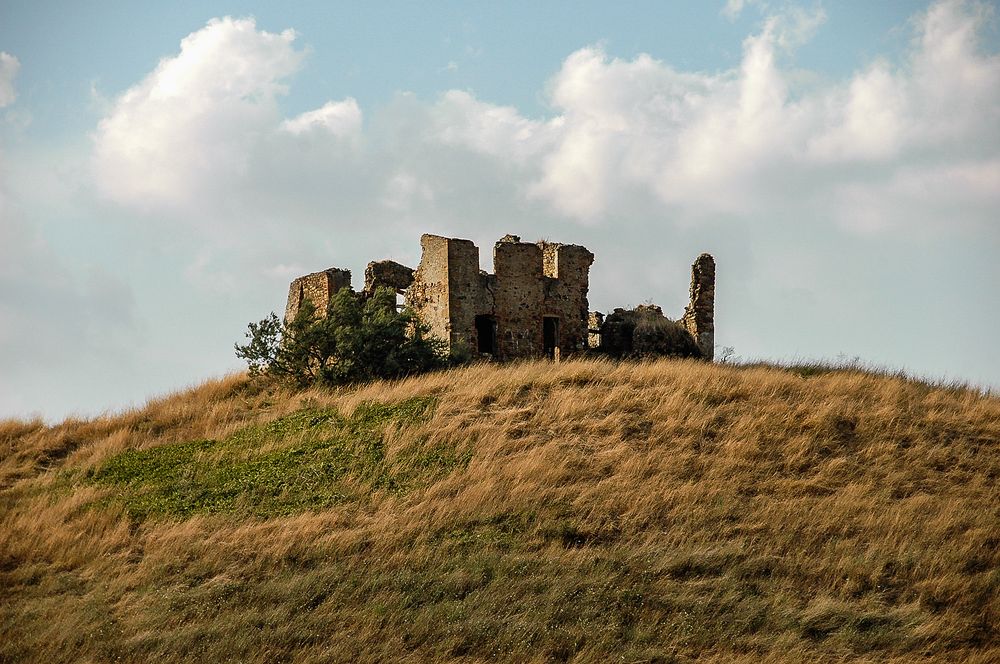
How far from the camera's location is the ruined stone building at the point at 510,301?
25.3m

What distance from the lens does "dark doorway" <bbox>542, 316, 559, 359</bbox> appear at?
88.6 feet

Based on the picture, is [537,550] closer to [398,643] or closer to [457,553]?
[457,553]

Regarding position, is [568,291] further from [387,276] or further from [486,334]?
[387,276]

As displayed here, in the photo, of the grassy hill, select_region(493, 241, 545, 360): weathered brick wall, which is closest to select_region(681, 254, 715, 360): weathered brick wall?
select_region(493, 241, 545, 360): weathered brick wall

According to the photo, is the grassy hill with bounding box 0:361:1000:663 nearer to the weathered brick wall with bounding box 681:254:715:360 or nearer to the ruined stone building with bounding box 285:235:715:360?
the ruined stone building with bounding box 285:235:715:360

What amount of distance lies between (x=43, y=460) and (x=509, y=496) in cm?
1107

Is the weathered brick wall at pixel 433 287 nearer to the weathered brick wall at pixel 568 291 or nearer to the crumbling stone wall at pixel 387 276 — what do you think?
the crumbling stone wall at pixel 387 276

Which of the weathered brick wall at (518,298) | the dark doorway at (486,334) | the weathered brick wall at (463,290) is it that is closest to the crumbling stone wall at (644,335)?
the weathered brick wall at (518,298)

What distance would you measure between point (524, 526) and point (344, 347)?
984cm

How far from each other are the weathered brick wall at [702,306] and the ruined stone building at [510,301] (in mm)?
548

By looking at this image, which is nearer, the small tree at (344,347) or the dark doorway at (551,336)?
the small tree at (344,347)

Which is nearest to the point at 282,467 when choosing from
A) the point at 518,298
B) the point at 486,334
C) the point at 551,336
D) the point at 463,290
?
the point at 463,290

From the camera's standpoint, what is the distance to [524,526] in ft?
47.3

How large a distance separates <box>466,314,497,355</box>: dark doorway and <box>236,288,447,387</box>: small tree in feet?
6.90
